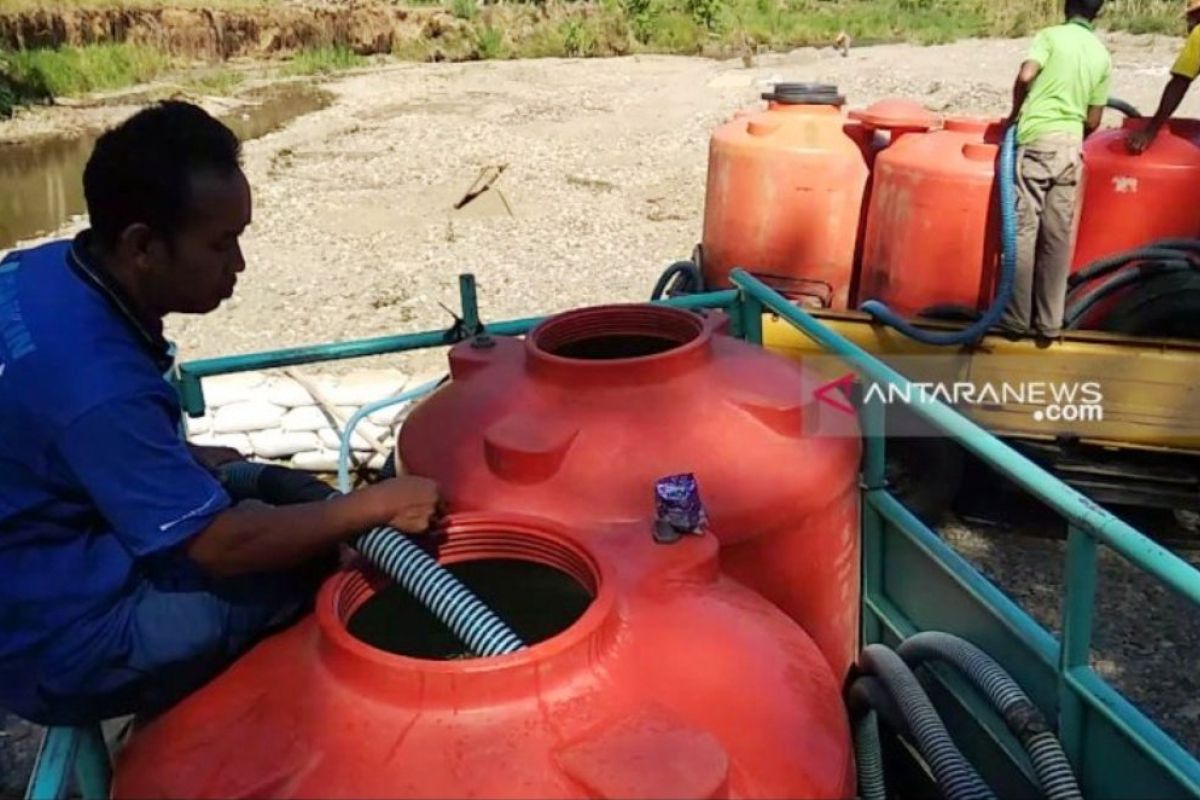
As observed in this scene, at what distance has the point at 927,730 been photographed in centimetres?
233

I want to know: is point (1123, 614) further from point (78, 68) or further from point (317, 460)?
point (78, 68)

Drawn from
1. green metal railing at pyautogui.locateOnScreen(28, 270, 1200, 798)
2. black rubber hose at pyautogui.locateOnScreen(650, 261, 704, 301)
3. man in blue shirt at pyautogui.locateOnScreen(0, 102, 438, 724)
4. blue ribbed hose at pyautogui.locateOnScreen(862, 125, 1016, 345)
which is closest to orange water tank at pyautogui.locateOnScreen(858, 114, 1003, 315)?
blue ribbed hose at pyautogui.locateOnScreen(862, 125, 1016, 345)

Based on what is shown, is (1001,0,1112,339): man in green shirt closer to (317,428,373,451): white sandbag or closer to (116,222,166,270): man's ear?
(317,428,373,451): white sandbag

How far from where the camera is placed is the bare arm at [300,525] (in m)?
1.83

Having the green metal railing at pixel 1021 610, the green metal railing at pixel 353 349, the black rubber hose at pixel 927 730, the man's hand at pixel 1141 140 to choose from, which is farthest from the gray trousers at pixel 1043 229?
the black rubber hose at pixel 927 730

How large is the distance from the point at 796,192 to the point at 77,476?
402cm

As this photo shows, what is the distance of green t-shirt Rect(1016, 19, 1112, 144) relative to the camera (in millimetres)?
4836

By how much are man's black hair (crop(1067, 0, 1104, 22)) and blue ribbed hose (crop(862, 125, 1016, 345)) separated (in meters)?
0.89

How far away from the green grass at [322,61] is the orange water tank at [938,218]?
24461 mm

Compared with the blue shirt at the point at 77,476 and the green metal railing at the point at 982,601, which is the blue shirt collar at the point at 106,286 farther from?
the green metal railing at the point at 982,601

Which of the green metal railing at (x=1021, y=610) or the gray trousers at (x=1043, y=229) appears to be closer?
the green metal railing at (x=1021, y=610)

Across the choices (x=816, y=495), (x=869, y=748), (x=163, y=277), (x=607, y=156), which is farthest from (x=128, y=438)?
(x=607, y=156)

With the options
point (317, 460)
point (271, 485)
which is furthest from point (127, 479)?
point (317, 460)

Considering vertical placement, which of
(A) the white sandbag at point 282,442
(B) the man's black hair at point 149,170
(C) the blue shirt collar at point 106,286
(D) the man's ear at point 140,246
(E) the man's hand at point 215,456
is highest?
(B) the man's black hair at point 149,170
